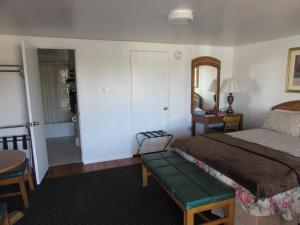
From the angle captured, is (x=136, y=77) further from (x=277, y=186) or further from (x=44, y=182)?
(x=277, y=186)

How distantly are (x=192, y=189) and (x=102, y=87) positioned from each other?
2483 mm

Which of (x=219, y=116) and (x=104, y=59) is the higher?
(x=104, y=59)

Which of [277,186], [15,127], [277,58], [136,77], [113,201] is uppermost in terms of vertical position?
[277,58]

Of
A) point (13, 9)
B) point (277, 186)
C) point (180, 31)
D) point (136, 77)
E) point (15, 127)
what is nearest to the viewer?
point (277, 186)

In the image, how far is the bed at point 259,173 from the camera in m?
1.77

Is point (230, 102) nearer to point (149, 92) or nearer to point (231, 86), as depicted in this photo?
point (231, 86)

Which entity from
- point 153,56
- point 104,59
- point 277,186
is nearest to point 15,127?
point 104,59

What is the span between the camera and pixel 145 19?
2.48 m

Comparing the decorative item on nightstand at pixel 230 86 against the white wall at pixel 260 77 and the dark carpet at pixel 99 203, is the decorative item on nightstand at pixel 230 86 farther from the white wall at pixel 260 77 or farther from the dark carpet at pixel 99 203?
the dark carpet at pixel 99 203

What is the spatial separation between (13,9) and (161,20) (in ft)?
5.09

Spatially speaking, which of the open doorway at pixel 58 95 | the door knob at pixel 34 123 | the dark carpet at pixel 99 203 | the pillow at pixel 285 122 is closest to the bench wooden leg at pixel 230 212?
the dark carpet at pixel 99 203

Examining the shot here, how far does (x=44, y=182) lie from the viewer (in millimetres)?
3127

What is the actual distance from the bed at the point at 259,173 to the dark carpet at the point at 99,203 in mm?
677

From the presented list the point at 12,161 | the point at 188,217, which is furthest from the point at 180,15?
the point at 12,161
